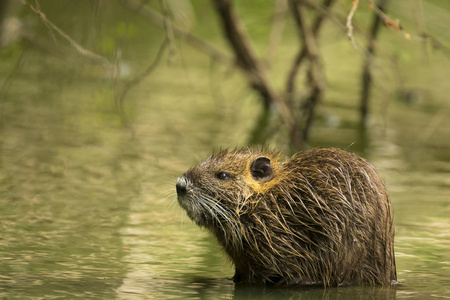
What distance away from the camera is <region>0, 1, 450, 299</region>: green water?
14.3 feet

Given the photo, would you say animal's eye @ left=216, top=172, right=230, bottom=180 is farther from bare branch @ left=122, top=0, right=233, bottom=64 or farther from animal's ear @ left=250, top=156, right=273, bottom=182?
bare branch @ left=122, top=0, right=233, bottom=64

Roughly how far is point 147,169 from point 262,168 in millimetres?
2656

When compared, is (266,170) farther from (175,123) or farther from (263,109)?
(263,109)

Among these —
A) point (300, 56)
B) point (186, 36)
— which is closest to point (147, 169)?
point (186, 36)

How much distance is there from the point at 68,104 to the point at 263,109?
209 cm

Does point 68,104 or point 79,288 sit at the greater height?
point 68,104

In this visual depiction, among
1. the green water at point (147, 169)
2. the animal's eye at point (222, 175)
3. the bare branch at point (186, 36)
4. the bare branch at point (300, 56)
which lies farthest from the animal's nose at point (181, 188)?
the bare branch at point (300, 56)

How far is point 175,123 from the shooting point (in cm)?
891

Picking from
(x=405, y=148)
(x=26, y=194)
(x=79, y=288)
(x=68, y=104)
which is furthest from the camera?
(x=68, y=104)

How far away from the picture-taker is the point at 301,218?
14.3 feet

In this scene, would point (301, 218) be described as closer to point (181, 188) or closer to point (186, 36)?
point (181, 188)

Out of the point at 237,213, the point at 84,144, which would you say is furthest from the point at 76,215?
the point at 84,144

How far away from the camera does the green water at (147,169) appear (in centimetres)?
434

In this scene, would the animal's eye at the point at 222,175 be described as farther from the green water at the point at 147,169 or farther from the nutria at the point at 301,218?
the green water at the point at 147,169
